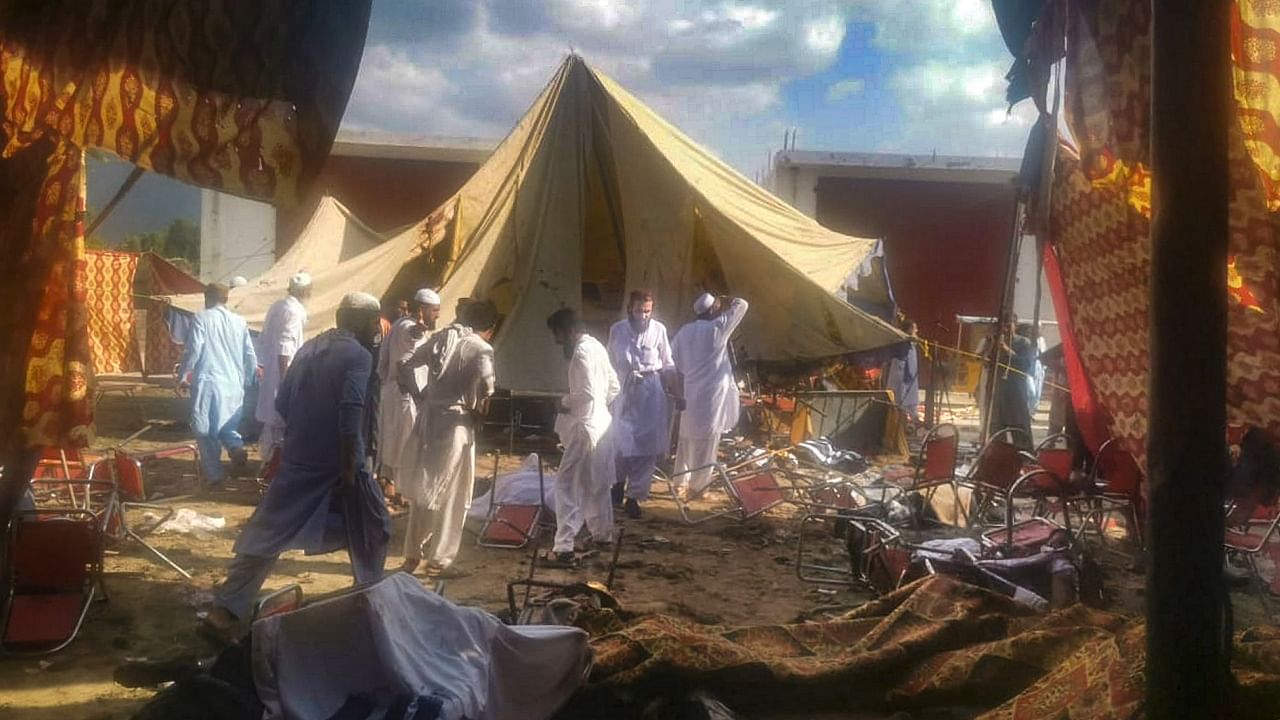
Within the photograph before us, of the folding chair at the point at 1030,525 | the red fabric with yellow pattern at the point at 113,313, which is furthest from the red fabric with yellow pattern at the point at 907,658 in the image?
the red fabric with yellow pattern at the point at 113,313

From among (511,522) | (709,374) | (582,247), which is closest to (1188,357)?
(511,522)

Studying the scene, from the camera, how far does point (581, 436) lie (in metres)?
6.65

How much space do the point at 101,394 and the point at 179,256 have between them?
420 inches

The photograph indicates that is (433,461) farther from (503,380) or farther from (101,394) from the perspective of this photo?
(101,394)

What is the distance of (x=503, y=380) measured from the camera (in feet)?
30.6

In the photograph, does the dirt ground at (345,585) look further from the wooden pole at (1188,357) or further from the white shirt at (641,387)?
the wooden pole at (1188,357)

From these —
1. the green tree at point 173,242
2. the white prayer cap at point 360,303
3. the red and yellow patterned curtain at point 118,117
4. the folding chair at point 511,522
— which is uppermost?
the green tree at point 173,242

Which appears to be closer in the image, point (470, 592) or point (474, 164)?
point (470, 592)

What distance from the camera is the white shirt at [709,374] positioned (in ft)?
29.6

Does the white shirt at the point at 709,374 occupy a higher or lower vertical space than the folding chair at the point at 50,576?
higher

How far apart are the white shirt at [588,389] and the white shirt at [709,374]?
7.93 feet

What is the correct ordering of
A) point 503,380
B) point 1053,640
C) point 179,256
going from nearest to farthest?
point 1053,640
point 503,380
point 179,256

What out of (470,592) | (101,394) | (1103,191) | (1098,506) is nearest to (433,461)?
(470,592)

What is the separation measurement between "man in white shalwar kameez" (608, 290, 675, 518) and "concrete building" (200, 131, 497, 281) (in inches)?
466
